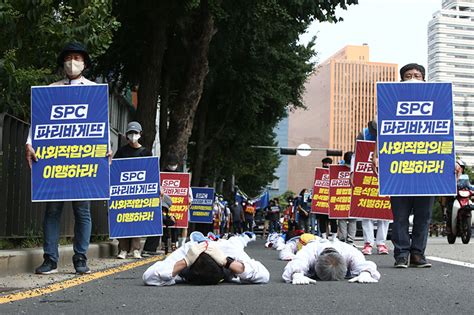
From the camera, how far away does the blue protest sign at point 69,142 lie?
8906 millimetres

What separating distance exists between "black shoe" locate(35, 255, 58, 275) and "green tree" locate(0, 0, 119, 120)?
1837 millimetres

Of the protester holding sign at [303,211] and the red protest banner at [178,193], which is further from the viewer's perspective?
the protester holding sign at [303,211]

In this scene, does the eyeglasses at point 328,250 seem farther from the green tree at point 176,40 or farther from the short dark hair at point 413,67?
the green tree at point 176,40

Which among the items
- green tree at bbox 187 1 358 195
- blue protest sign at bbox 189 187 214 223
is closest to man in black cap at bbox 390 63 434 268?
green tree at bbox 187 1 358 195

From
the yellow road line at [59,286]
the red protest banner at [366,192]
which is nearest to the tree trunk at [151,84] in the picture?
the red protest banner at [366,192]

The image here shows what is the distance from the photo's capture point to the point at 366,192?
1349 centimetres

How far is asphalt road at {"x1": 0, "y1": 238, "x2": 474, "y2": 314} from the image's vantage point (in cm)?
540

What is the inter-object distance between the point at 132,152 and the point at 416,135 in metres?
4.58

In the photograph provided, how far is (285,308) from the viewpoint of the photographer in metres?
5.46

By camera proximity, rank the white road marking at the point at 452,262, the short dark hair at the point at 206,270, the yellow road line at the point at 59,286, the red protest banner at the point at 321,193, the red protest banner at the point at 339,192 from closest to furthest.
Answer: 1. the yellow road line at the point at 59,286
2. the short dark hair at the point at 206,270
3. the white road marking at the point at 452,262
4. the red protest banner at the point at 339,192
5. the red protest banner at the point at 321,193

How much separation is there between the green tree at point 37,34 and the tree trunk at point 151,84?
924cm

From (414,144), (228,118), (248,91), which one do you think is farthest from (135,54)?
(414,144)

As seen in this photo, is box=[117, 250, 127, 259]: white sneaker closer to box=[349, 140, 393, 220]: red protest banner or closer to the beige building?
box=[349, 140, 393, 220]: red protest banner

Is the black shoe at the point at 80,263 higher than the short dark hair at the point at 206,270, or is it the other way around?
the short dark hair at the point at 206,270
